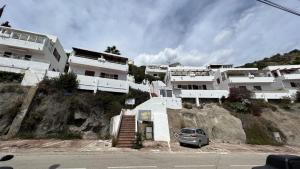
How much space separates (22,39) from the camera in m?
25.9

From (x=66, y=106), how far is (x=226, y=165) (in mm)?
17144

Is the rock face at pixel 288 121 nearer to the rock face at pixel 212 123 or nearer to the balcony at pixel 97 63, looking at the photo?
the rock face at pixel 212 123

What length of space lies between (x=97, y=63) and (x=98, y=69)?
1315 millimetres

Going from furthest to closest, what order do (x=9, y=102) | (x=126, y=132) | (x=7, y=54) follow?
(x=7, y=54) → (x=9, y=102) → (x=126, y=132)

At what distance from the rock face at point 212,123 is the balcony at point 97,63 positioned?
12.3 meters

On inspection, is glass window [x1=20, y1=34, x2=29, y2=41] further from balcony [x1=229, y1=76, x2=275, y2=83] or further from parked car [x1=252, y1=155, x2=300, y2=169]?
balcony [x1=229, y1=76, x2=275, y2=83]

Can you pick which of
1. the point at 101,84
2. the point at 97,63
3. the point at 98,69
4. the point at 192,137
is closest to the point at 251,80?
the point at 192,137

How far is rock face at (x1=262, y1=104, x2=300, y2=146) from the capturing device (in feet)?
70.9

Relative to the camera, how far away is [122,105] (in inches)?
901

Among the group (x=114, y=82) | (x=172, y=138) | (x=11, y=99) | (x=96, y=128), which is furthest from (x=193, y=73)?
(x=11, y=99)

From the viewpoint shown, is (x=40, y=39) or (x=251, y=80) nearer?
(x=40, y=39)

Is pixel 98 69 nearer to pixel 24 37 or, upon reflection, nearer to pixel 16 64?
pixel 16 64

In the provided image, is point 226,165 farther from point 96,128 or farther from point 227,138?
point 96,128

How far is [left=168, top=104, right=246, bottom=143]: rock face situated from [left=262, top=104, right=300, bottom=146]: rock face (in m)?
6.55
